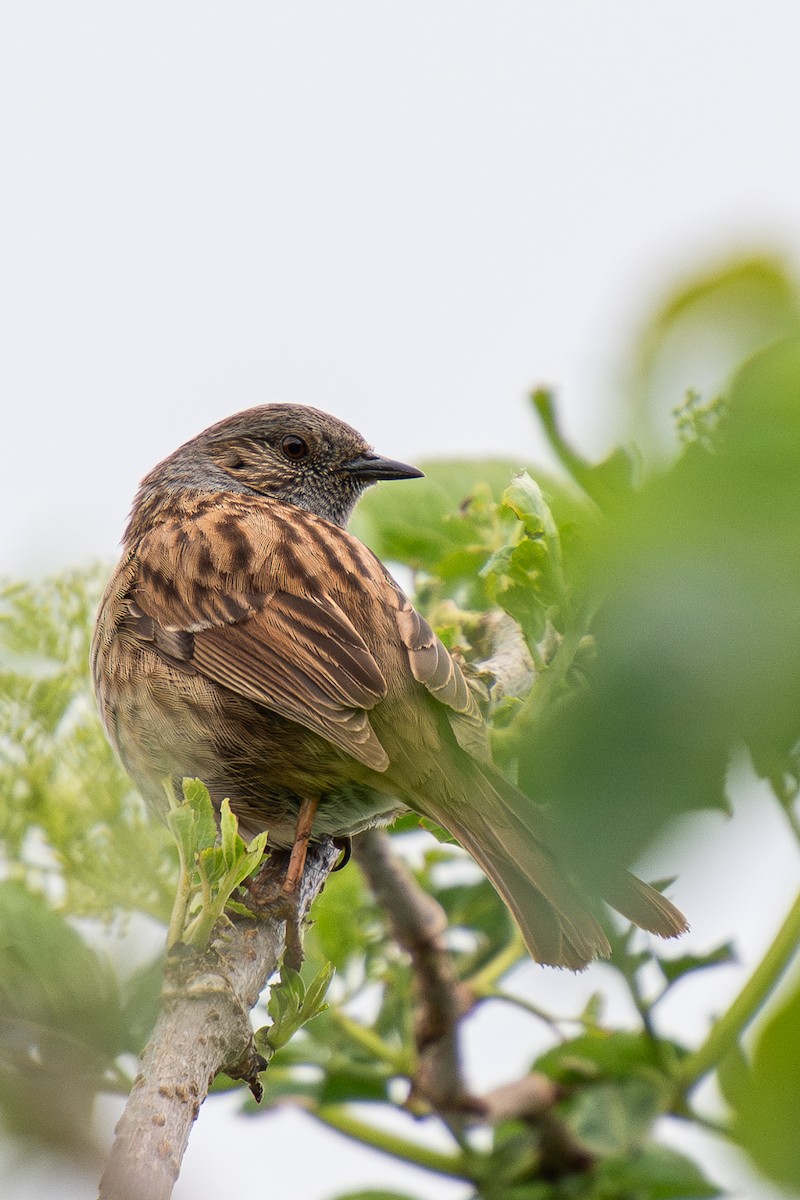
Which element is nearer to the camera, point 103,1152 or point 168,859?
point 103,1152

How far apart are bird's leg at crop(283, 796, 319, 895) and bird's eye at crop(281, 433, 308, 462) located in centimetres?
200

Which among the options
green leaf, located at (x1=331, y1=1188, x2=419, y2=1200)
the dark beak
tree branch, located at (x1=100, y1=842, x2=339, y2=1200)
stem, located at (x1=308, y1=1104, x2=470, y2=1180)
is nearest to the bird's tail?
tree branch, located at (x1=100, y1=842, x2=339, y2=1200)

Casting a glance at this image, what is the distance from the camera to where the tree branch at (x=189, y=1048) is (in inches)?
54.6

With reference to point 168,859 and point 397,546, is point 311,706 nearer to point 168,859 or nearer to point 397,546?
point 168,859

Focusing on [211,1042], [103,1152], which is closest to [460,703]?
[211,1042]

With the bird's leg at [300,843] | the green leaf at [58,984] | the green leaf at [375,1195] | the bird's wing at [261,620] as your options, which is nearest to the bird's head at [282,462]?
the bird's wing at [261,620]

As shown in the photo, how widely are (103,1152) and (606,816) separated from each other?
724mm

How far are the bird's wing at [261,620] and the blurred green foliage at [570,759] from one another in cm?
24

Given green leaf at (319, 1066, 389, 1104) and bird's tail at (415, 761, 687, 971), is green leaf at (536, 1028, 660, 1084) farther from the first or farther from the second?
green leaf at (319, 1066, 389, 1104)

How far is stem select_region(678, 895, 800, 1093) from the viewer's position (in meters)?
2.35

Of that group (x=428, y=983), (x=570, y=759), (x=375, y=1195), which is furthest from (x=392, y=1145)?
(x=570, y=759)

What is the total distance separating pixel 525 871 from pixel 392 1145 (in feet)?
2.35

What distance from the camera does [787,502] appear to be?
936 mm

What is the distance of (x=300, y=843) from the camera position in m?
3.20
